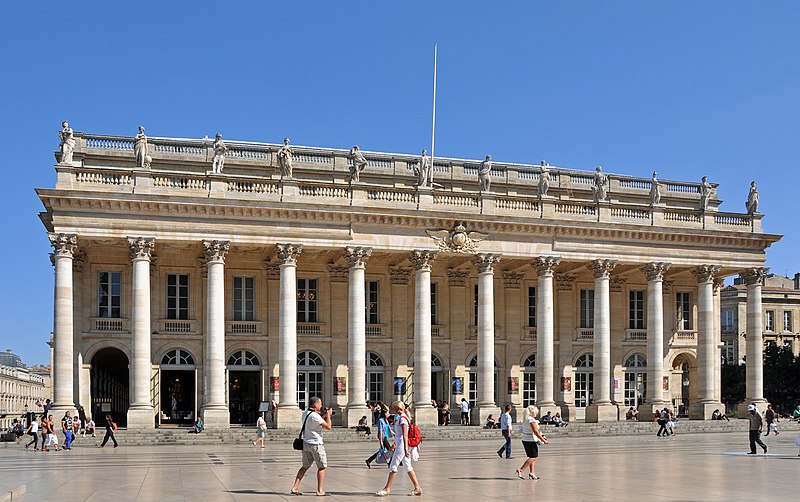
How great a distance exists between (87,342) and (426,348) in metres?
15.8

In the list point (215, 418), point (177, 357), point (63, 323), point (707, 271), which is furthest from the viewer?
point (707, 271)

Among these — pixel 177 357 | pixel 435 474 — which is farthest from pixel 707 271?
pixel 435 474

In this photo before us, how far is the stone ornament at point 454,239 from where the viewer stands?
47500 millimetres

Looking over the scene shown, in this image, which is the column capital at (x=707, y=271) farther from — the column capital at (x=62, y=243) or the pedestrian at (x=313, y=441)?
the pedestrian at (x=313, y=441)

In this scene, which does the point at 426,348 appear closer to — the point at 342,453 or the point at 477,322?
the point at 477,322

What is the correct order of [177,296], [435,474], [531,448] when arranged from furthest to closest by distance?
[177,296]
[435,474]
[531,448]

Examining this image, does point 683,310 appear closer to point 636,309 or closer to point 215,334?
point 636,309

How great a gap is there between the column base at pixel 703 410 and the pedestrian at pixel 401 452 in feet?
115

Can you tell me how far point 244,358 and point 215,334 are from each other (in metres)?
5.19

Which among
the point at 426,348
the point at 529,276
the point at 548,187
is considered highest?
the point at 548,187

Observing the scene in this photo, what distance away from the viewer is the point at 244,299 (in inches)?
1939

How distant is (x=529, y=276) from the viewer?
53844mm

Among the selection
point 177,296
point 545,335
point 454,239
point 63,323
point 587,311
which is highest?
point 454,239

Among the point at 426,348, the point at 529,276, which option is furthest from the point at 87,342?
the point at 529,276
